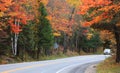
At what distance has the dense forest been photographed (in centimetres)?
2399

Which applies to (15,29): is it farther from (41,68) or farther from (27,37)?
(41,68)

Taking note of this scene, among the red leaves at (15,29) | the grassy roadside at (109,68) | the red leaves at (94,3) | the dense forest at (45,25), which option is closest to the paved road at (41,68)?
the grassy roadside at (109,68)

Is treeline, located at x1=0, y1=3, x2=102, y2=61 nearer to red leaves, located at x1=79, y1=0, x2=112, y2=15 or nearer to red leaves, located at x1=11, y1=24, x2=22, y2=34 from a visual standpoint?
red leaves, located at x1=11, y1=24, x2=22, y2=34

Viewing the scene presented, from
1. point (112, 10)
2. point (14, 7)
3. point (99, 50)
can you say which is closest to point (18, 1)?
point (14, 7)

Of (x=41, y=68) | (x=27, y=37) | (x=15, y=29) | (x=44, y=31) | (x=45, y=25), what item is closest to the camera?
(x=41, y=68)

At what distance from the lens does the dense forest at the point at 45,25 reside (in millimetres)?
23988

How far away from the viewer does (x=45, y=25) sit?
168 ft

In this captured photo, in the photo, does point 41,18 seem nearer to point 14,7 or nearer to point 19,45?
point 19,45

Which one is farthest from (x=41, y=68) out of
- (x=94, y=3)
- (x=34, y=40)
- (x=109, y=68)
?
(x=34, y=40)

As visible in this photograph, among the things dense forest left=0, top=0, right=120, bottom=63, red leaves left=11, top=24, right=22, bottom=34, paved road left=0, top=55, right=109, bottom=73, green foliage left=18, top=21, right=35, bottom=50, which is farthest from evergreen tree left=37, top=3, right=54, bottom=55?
paved road left=0, top=55, right=109, bottom=73

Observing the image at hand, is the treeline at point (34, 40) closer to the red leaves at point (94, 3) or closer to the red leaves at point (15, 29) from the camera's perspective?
the red leaves at point (15, 29)

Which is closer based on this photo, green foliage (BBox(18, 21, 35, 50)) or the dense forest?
the dense forest

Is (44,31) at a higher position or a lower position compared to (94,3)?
lower

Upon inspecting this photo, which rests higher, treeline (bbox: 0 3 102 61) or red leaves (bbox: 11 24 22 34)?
red leaves (bbox: 11 24 22 34)
